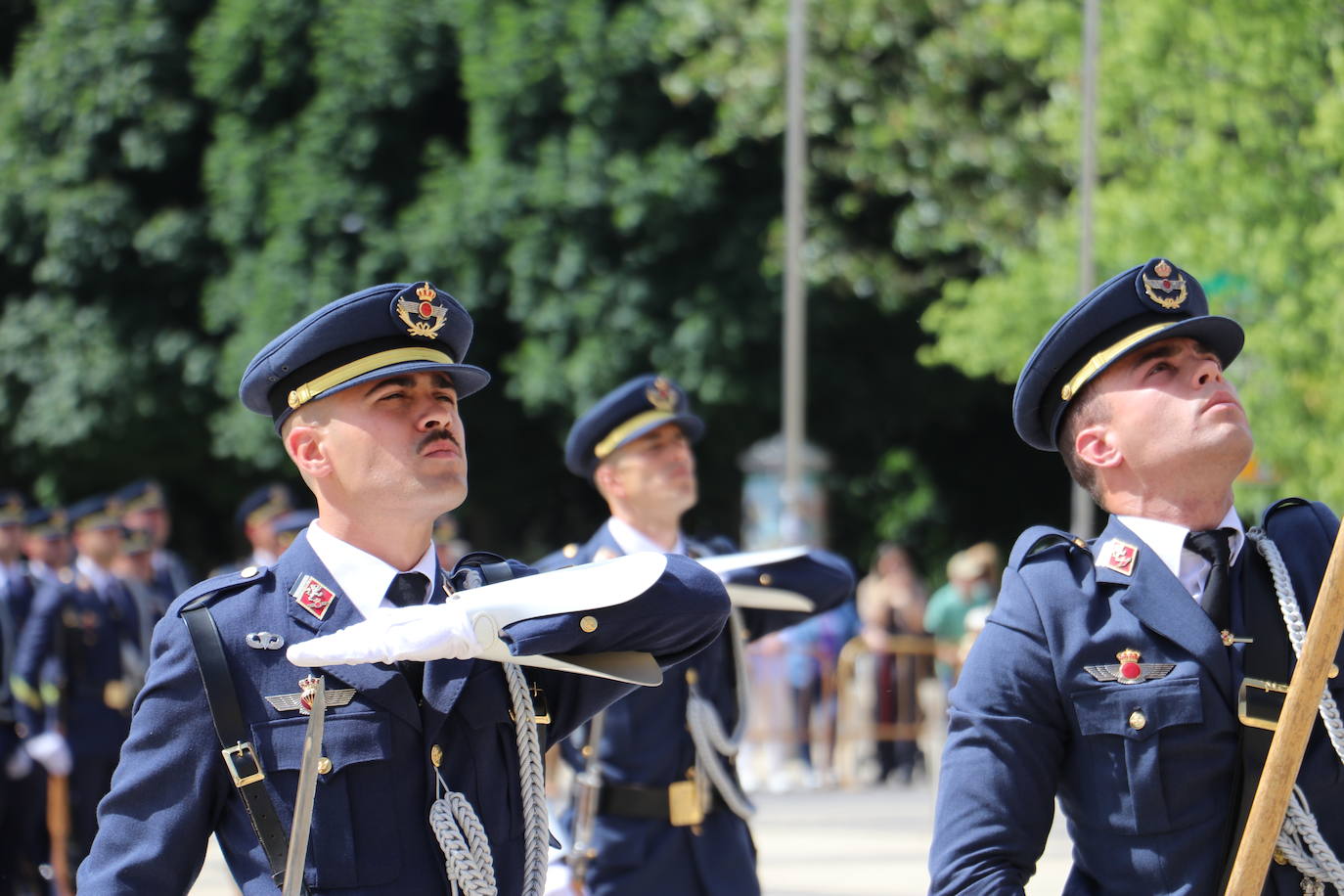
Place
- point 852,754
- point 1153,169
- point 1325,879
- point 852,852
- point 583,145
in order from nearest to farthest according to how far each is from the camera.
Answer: point 1325,879 < point 852,852 < point 1153,169 < point 852,754 < point 583,145

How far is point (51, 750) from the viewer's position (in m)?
10.2

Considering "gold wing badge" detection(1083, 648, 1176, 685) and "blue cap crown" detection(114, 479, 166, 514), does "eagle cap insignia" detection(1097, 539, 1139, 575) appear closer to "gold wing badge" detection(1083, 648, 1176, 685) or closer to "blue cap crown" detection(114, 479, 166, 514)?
"gold wing badge" detection(1083, 648, 1176, 685)

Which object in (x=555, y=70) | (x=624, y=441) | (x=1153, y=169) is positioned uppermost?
(x=555, y=70)

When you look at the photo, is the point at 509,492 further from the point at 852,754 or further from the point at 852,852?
the point at 852,852

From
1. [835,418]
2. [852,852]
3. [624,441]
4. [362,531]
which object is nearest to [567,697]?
[362,531]

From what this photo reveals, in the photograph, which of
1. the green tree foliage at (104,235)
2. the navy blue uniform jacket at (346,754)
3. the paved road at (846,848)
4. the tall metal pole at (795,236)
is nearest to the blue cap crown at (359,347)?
the navy blue uniform jacket at (346,754)

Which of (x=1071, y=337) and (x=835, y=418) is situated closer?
(x=1071, y=337)

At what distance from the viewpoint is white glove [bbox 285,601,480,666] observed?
2.94 metres

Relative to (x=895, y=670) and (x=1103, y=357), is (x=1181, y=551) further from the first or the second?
(x=895, y=670)

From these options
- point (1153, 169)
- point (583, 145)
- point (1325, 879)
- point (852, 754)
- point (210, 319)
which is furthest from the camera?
point (210, 319)

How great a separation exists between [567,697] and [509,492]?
1910 centimetres

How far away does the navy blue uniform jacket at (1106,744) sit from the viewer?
Result: 9.97ft

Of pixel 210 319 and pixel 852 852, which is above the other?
pixel 210 319

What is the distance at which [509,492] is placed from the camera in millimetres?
22406
